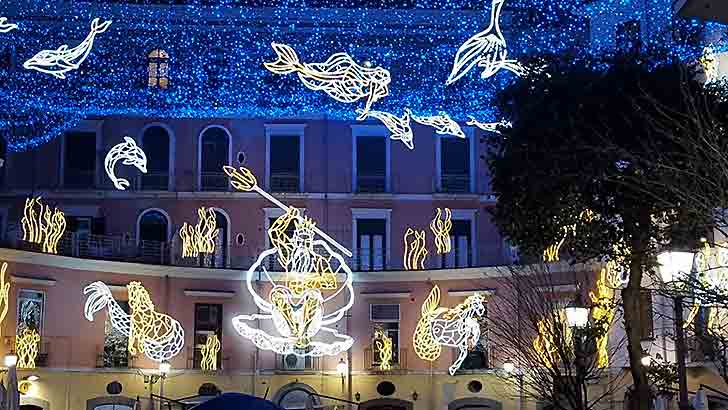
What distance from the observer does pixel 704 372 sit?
69.8 feet

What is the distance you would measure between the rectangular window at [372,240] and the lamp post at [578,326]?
1358 cm

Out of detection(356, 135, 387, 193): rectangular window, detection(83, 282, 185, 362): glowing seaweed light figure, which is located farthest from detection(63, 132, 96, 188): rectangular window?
detection(356, 135, 387, 193): rectangular window

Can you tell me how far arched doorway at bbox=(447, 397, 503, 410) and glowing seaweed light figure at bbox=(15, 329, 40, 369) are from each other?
9907 mm

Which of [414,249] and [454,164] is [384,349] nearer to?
[414,249]

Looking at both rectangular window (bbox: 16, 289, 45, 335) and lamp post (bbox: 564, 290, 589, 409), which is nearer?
lamp post (bbox: 564, 290, 589, 409)

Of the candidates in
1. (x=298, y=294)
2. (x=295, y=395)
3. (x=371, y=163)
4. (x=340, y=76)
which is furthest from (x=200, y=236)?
(x=340, y=76)

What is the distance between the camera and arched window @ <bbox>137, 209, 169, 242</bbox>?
29797 millimetres

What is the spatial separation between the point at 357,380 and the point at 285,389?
181 centimetres

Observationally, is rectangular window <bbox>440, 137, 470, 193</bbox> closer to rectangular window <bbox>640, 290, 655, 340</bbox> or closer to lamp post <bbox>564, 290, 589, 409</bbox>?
rectangular window <bbox>640, 290, 655, 340</bbox>

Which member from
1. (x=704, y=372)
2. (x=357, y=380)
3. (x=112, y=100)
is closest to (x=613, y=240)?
(x=704, y=372)

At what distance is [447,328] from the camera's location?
1113 inches

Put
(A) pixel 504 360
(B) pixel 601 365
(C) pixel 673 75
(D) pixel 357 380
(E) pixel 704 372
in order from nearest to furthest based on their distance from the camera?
(C) pixel 673 75 < (E) pixel 704 372 < (B) pixel 601 365 < (A) pixel 504 360 < (D) pixel 357 380

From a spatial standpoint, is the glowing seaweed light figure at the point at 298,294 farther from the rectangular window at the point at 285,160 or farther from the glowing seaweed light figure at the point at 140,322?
the rectangular window at the point at 285,160

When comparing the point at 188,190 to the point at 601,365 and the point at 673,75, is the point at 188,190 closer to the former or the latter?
the point at 601,365
